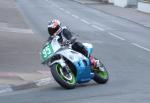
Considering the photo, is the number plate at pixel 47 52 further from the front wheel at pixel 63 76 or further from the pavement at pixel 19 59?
the pavement at pixel 19 59

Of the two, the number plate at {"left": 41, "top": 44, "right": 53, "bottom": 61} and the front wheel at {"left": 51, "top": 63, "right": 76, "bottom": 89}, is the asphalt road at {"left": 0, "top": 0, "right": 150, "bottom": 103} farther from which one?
the number plate at {"left": 41, "top": 44, "right": 53, "bottom": 61}

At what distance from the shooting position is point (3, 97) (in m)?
12.6

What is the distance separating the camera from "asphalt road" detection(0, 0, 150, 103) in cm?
1241

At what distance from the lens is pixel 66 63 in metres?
14.0

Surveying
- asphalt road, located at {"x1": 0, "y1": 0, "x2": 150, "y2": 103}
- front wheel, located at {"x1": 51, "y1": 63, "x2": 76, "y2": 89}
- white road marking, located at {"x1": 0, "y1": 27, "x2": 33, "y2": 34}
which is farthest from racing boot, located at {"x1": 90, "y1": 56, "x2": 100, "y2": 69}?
white road marking, located at {"x1": 0, "y1": 27, "x2": 33, "y2": 34}

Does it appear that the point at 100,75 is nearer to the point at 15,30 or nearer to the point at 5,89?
the point at 5,89

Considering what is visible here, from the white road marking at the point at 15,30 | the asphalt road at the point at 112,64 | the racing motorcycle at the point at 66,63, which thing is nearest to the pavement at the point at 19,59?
the white road marking at the point at 15,30

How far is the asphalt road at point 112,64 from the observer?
12.4 meters

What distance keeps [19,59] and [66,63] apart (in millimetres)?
5302

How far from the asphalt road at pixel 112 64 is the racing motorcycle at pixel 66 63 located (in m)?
0.22

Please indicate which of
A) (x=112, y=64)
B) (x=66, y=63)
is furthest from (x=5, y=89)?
(x=112, y=64)

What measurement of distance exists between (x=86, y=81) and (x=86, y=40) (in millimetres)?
13636

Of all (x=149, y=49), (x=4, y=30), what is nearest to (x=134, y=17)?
(x=4, y=30)

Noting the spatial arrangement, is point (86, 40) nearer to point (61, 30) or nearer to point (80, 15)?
point (61, 30)
